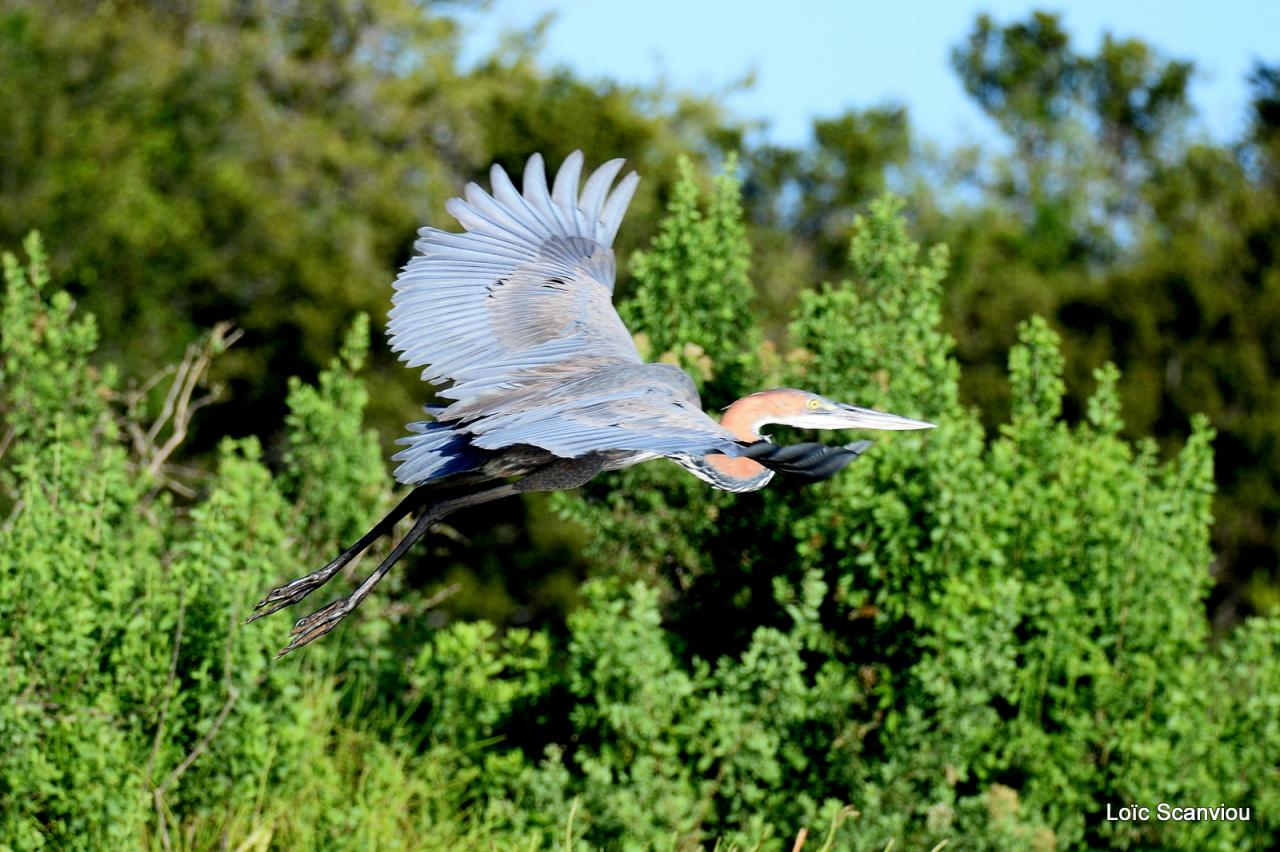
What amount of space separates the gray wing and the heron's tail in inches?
2.0

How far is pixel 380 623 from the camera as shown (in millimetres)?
8195

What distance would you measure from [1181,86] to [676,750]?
32436 mm

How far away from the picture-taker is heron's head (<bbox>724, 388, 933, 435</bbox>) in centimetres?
616

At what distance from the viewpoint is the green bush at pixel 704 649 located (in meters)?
6.86

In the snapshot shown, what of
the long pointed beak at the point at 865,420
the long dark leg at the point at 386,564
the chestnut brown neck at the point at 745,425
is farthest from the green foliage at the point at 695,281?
the long dark leg at the point at 386,564

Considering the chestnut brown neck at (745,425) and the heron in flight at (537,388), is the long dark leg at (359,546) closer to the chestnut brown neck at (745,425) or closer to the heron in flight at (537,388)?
the heron in flight at (537,388)

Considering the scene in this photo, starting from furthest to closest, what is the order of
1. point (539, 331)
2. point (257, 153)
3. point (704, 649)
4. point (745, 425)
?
point (257, 153), point (704, 649), point (539, 331), point (745, 425)

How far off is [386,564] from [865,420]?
162cm

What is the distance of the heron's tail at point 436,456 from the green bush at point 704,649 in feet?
4.05

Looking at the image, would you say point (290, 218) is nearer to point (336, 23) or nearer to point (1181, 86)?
point (336, 23)

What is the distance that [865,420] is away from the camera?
20.8 ft

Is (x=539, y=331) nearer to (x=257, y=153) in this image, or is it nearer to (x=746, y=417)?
(x=746, y=417)

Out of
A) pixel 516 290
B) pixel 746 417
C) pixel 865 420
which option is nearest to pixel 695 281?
pixel 516 290

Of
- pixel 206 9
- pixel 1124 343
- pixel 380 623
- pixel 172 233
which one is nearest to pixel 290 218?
pixel 172 233
